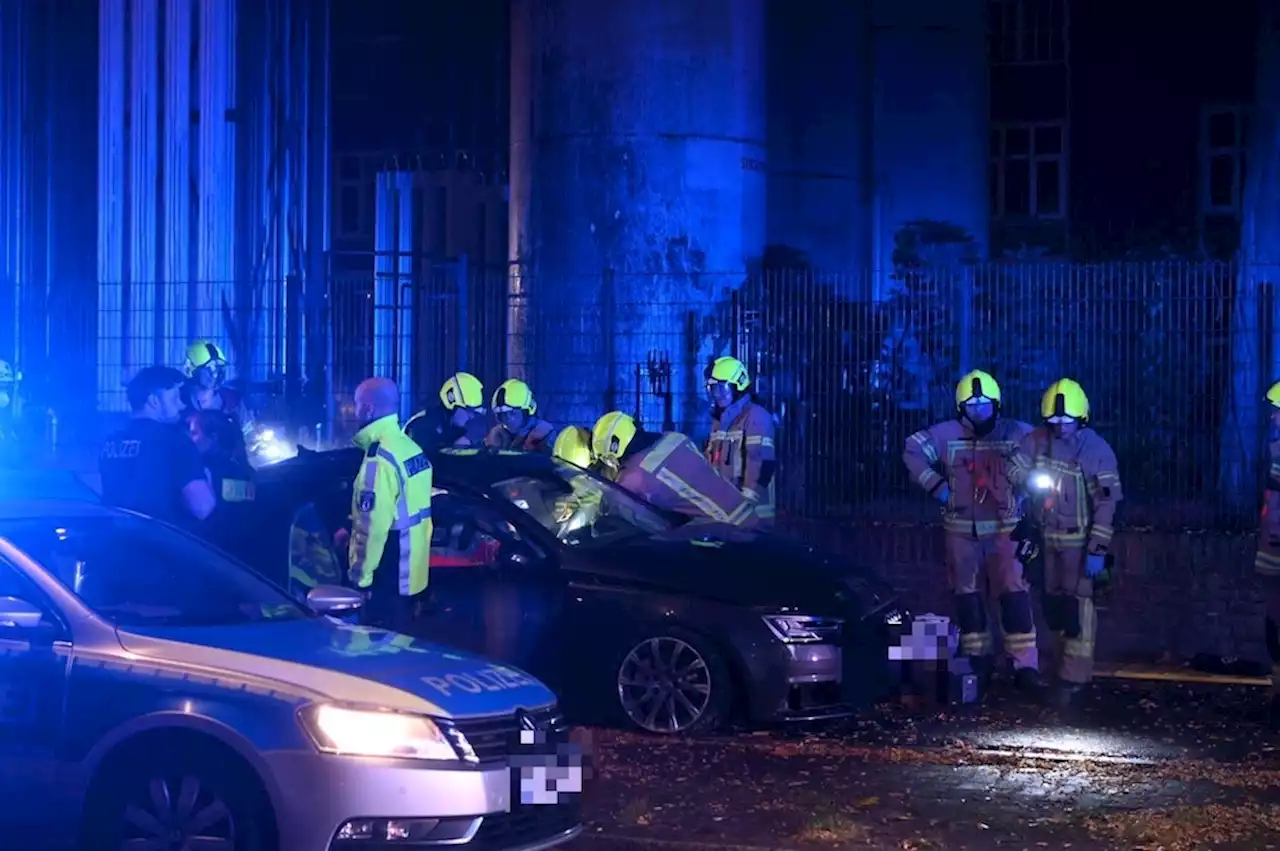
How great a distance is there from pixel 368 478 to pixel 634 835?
2227mm

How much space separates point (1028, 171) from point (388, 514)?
2800cm

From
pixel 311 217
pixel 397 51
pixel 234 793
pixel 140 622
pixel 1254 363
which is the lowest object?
pixel 234 793

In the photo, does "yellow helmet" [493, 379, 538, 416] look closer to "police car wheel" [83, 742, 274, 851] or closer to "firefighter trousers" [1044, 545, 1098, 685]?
"firefighter trousers" [1044, 545, 1098, 685]

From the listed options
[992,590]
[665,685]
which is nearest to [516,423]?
[992,590]

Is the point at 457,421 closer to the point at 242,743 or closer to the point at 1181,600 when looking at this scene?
the point at 1181,600

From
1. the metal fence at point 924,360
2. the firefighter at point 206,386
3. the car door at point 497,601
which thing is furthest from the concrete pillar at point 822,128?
the car door at point 497,601

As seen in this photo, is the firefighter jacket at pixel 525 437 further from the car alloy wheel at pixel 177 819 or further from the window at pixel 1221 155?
the window at pixel 1221 155

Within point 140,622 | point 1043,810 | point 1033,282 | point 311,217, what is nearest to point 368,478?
point 140,622

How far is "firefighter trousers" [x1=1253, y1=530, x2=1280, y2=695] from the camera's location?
1105 cm

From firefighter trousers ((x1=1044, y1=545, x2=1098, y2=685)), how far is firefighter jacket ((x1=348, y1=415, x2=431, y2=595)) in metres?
4.24

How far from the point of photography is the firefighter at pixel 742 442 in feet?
42.9

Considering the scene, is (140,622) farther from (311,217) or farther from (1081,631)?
(311,217)

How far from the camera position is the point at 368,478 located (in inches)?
369

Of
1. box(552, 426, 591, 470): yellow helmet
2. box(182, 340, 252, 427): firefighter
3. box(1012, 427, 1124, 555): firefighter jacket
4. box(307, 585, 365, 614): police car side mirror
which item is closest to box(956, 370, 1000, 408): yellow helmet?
box(1012, 427, 1124, 555): firefighter jacket
